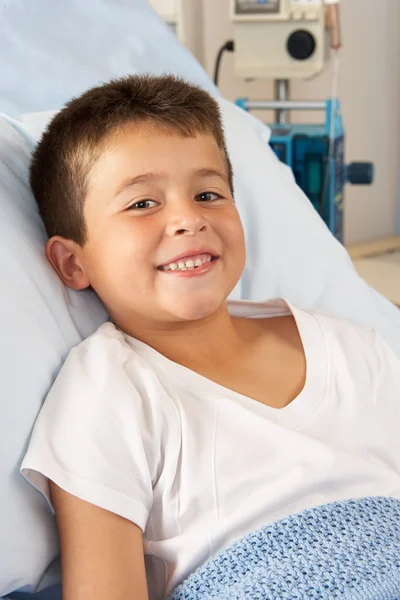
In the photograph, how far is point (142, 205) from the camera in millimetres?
949

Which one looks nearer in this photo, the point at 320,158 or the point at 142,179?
the point at 142,179

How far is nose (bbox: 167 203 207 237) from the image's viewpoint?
913 mm

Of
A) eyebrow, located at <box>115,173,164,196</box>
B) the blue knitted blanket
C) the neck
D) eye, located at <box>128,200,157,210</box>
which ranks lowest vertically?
the blue knitted blanket

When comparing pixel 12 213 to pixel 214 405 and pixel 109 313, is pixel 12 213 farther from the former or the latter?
pixel 214 405

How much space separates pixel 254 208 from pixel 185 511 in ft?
1.96

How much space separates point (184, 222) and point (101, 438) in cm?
26

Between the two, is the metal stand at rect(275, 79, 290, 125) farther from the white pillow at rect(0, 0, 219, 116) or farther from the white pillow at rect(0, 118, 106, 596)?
the white pillow at rect(0, 118, 106, 596)

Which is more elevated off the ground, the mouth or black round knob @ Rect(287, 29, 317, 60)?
black round knob @ Rect(287, 29, 317, 60)

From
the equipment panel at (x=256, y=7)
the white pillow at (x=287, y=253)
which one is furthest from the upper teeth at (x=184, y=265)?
the equipment panel at (x=256, y=7)

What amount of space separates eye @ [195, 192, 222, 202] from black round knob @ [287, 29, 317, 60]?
1.02 m

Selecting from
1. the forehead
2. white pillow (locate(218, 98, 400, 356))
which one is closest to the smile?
the forehead

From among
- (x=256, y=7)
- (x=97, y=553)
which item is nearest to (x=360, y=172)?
(x=256, y=7)

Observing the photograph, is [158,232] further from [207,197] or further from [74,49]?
[74,49]

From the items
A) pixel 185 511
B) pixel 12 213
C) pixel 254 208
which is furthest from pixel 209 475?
pixel 254 208
